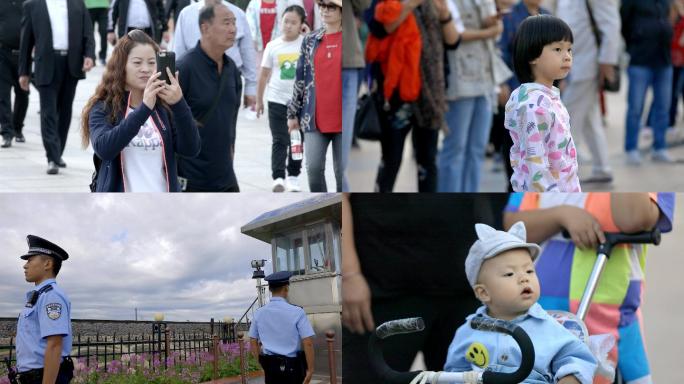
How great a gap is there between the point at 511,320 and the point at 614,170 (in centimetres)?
392

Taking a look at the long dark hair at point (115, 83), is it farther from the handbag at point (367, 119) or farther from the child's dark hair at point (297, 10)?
the handbag at point (367, 119)

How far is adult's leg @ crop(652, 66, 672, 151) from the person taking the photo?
7906mm

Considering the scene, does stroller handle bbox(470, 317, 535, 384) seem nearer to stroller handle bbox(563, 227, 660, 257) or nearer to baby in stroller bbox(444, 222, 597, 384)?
baby in stroller bbox(444, 222, 597, 384)

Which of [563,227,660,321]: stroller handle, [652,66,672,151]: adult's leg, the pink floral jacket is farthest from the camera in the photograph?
[652,66,672,151]: adult's leg

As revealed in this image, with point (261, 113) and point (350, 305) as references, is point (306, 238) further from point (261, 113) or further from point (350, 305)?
point (261, 113)

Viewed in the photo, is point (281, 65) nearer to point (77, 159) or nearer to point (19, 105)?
point (77, 159)

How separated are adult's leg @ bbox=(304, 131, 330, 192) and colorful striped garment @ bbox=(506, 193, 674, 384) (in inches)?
39.2

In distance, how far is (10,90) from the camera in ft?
18.2

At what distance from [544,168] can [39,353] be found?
175 centimetres

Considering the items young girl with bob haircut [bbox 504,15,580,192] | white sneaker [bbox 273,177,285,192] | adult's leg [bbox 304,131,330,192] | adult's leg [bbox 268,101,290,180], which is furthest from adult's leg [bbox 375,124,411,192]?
young girl with bob haircut [bbox 504,15,580,192]

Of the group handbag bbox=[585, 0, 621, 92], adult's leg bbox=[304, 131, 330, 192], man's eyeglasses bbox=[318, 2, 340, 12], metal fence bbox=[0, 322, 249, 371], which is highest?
man's eyeglasses bbox=[318, 2, 340, 12]

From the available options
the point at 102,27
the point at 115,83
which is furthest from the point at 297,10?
the point at 115,83

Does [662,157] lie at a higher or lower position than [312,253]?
higher

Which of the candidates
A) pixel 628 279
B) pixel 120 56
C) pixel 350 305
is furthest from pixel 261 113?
pixel 628 279
